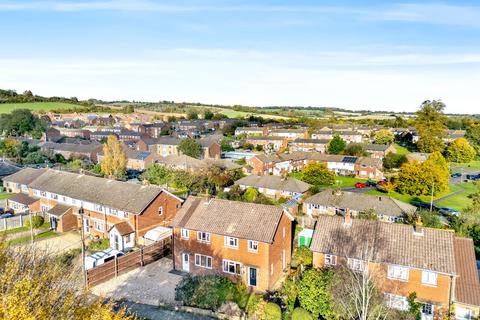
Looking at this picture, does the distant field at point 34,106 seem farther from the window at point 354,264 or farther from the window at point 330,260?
the window at point 354,264

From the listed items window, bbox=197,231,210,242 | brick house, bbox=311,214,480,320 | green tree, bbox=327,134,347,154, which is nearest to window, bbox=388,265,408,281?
brick house, bbox=311,214,480,320

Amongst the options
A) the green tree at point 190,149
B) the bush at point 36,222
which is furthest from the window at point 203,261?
the green tree at point 190,149

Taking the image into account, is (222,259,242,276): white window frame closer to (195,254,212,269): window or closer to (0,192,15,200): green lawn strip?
(195,254,212,269): window

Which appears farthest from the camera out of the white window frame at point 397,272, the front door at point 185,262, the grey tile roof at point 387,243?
the front door at point 185,262

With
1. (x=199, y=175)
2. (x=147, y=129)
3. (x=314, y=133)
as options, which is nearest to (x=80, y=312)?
(x=199, y=175)

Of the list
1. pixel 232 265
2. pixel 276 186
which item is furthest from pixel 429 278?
pixel 276 186

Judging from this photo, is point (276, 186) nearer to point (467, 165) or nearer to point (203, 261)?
point (203, 261)

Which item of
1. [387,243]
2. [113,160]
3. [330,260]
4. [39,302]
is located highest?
[39,302]
